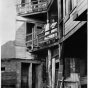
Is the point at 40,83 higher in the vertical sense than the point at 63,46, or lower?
lower

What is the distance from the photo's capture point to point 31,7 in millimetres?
16844

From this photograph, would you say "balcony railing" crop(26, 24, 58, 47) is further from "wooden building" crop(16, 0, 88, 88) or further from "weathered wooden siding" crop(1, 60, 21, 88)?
"weathered wooden siding" crop(1, 60, 21, 88)

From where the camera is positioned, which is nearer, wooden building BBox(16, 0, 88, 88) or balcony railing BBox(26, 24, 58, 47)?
→ wooden building BBox(16, 0, 88, 88)

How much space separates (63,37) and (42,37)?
13.7ft

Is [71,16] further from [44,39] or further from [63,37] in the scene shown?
[44,39]

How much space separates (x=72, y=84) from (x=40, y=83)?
7424mm

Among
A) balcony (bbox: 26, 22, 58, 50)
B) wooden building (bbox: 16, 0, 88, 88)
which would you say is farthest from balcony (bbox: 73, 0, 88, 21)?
balcony (bbox: 26, 22, 58, 50)

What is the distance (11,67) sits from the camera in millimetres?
15922

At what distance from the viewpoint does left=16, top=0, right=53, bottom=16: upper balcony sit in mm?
16250

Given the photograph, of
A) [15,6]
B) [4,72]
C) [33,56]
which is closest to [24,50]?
[33,56]

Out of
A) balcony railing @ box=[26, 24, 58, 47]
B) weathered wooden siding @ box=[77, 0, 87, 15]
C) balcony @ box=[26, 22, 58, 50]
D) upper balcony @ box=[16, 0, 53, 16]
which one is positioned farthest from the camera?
upper balcony @ box=[16, 0, 53, 16]

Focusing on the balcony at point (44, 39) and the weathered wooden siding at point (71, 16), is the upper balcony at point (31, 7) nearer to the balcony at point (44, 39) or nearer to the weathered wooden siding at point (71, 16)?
the balcony at point (44, 39)

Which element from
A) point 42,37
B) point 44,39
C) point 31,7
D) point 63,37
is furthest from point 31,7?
point 63,37

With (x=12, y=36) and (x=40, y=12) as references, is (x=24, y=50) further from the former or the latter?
(x=40, y=12)
